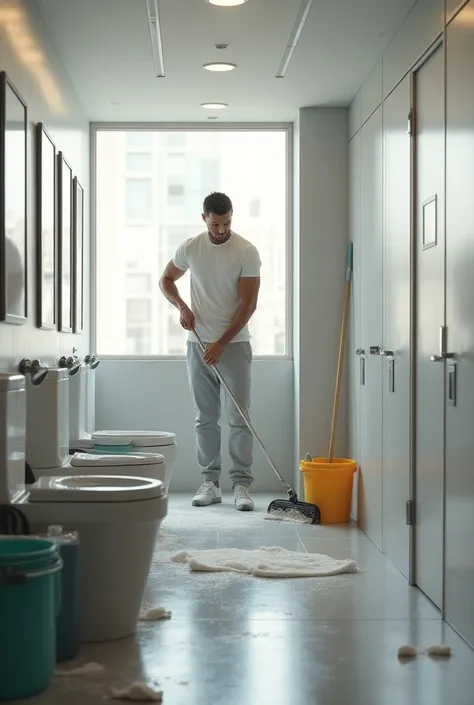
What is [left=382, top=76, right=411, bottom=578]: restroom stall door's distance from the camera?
389 centimetres

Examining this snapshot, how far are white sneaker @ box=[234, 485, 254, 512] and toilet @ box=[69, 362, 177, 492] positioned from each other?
732mm

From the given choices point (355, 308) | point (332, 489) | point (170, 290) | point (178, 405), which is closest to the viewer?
point (332, 489)

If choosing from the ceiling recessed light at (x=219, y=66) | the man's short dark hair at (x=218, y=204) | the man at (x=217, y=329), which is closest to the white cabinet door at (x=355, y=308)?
the man at (x=217, y=329)

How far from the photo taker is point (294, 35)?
4.37 meters

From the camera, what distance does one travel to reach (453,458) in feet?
10.4

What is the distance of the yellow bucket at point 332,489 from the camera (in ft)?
16.7

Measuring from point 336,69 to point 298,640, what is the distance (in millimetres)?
2939

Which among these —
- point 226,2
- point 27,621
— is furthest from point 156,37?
point 27,621

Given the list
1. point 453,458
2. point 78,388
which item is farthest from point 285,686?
point 78,388

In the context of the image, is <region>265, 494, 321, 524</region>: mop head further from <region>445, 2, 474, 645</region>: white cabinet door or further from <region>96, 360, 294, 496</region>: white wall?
<region>445, 2, 474, 645</region>: white cabinet door

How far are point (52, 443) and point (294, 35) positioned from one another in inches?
81.1

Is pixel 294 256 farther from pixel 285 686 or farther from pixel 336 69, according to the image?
pixel 285 686

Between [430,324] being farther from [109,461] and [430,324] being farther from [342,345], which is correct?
[342,345]

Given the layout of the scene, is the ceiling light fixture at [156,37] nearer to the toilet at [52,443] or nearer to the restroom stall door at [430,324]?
the restroom stall door at [430,324]
